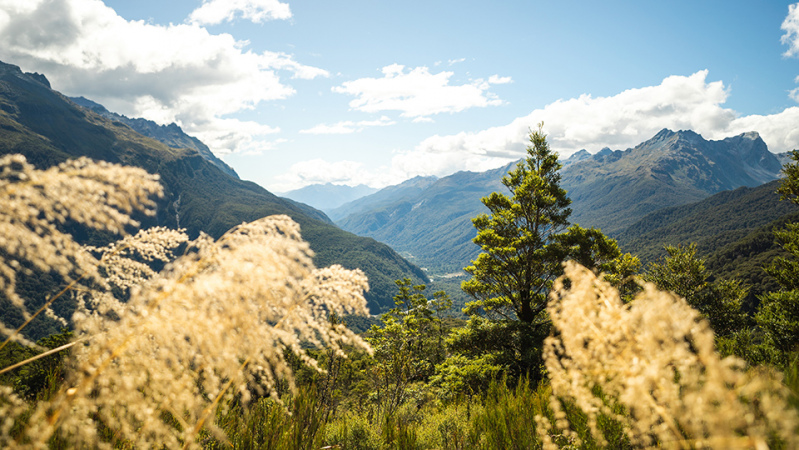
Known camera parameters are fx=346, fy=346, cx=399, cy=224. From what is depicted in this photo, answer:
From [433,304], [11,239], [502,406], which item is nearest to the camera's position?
[11,239]

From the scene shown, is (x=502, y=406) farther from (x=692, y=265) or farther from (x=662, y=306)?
(x=692, y=265)

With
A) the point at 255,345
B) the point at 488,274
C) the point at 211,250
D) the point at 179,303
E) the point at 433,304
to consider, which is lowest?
the point at 433,304

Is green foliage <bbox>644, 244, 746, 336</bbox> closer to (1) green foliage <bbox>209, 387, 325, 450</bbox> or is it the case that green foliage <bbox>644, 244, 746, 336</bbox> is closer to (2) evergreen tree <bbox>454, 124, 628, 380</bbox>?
(2) evergreen tree <bbox>454, 124, 628, 380</bbox>

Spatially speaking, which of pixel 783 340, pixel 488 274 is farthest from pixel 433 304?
pixel 783 340

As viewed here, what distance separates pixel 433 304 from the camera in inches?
1289

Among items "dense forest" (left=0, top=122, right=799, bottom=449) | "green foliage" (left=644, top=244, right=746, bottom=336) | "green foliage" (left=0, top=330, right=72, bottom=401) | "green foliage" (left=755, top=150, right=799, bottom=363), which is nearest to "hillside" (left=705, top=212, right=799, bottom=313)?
"green foliage" (left=644, top=244, right=746, bottom=336)

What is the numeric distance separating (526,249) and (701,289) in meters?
21.0

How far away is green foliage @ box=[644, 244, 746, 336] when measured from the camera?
2627 cm

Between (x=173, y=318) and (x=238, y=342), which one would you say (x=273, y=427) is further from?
(x=173, y=318)

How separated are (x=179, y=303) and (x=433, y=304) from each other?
32.1 metres

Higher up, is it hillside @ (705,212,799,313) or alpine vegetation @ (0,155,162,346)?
alpine vegetation @ (0,155,162,346)

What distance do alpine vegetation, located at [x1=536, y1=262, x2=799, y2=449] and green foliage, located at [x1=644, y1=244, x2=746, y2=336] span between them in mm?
30462

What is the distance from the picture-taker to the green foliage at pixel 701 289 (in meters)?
26.3

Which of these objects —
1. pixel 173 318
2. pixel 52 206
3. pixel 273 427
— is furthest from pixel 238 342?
pixel 273 427
